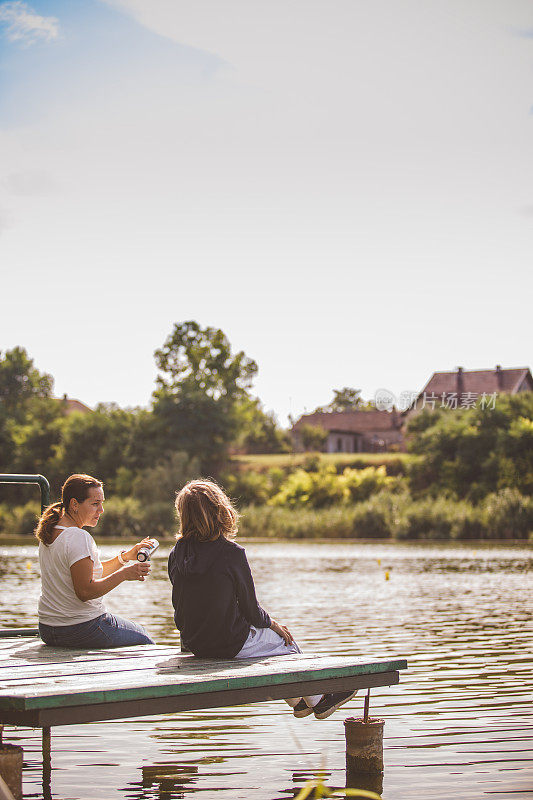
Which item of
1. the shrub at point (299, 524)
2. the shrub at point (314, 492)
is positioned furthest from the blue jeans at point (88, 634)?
the shrub at point (314, 492)

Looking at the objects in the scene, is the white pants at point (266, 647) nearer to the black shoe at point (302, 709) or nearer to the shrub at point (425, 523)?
the black shoe at point (302, 709)

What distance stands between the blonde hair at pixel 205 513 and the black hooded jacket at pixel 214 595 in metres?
0.06

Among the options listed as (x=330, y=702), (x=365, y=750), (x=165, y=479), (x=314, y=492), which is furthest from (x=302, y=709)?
(x=165, y=479)

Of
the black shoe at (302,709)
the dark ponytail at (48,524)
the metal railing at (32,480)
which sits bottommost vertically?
the black shoe at (302,709)

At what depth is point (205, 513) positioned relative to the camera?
629cm

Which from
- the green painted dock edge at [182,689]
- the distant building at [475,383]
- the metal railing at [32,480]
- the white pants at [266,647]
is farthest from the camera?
the distant building at [475,383]

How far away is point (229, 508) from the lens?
6371 mm

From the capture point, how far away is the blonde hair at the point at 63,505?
6.88m

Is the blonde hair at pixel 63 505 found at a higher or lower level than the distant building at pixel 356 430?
lower

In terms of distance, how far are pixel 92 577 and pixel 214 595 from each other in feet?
2.89

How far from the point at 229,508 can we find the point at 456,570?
21.9m

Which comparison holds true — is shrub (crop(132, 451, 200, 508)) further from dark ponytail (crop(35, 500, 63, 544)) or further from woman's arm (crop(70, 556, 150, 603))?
woman's arm (crop(70, 556, 150, 603))

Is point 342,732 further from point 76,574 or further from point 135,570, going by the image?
point 76,574

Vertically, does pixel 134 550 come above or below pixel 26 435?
below
